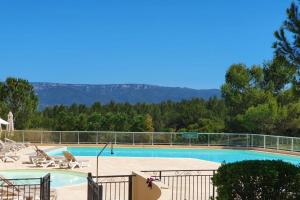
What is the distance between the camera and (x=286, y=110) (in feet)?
109

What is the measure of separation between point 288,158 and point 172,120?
868 inches

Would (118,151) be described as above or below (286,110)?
below

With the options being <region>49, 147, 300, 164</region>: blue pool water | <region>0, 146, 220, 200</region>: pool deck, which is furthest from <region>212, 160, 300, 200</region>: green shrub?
<region>49, 147, 300, 164</region>: blue pool water

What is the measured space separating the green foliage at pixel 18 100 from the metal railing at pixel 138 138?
6639mm

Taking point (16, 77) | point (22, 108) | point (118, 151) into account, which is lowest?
point (118, 151)

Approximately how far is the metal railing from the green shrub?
2210cm

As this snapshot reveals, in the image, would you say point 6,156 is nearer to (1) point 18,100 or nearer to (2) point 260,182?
(1) point 18,100

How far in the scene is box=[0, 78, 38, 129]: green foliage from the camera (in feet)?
118

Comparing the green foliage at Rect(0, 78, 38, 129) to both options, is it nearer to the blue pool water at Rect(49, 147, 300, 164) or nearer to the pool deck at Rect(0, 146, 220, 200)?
the blue pool water at Rect(49, 147, 300, 164)

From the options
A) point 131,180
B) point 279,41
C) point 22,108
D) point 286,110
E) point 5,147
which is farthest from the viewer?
point 22,108

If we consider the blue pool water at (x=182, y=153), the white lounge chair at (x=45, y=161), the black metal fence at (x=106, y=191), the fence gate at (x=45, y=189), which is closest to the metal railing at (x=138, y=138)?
the blue pool water at (x=182, y=153)

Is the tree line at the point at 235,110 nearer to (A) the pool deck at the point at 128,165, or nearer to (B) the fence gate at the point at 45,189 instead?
(A) the pool deck at the point at 128,165

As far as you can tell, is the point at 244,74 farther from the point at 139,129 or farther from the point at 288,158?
the point at 288,158

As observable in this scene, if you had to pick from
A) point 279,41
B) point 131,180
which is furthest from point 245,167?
point 131,180
